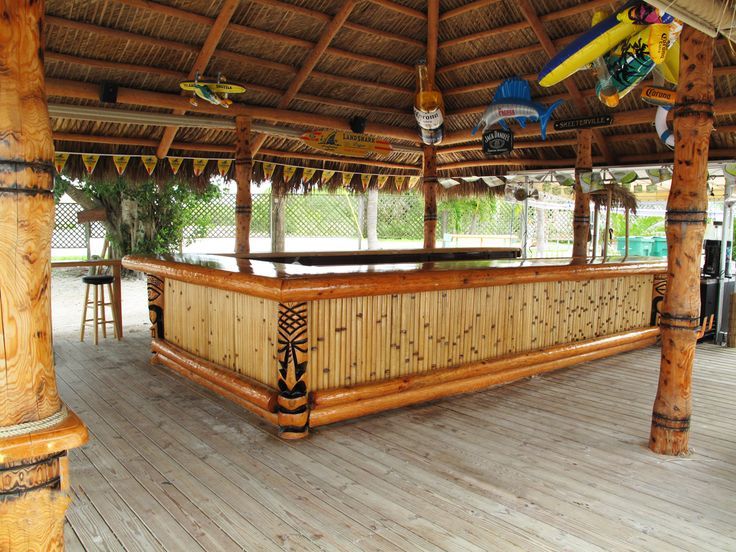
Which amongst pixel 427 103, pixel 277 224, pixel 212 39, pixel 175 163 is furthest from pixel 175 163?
pixel 427 103

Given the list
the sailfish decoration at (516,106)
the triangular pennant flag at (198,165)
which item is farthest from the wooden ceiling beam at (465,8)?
the triangular pennant flag at (198,165)

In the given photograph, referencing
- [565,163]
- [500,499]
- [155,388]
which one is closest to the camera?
[500,499]

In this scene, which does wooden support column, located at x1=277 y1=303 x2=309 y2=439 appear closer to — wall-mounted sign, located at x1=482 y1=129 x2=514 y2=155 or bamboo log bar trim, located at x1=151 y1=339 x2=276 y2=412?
bamboo log bar trim, located at x1=151 y1=339 x2=276 y2=412

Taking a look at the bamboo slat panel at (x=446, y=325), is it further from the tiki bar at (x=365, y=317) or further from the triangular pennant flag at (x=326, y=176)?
the triangular pennant flag at (x=326, y=176)

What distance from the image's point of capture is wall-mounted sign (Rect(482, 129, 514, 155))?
291 inches

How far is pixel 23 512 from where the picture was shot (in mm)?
1346

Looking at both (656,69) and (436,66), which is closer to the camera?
(656,69)

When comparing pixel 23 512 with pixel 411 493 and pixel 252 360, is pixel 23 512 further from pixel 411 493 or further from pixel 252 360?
pixel 252 360

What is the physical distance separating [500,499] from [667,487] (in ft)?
2.86

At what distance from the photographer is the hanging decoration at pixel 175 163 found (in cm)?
776

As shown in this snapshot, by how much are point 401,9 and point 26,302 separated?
253 inches

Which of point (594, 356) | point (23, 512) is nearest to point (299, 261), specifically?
point (594, 356)

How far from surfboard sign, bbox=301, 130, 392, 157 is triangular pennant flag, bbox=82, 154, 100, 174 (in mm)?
2790

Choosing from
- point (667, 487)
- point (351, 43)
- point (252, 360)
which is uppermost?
point (351, 43)
